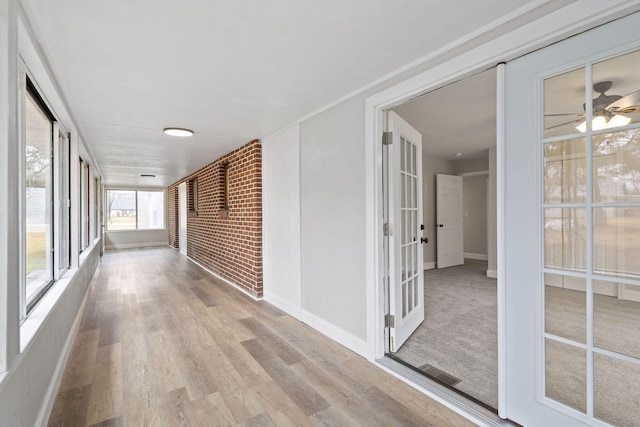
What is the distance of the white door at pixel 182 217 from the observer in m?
8.40

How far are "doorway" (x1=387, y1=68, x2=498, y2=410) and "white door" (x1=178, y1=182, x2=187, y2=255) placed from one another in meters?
6.43

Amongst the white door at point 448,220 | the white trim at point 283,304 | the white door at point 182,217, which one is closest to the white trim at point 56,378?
the white trim at point 283,304

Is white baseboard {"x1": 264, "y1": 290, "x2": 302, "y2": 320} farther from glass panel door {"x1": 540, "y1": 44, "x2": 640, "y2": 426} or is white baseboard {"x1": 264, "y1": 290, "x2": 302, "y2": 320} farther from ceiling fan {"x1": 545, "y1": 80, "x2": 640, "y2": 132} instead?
ceiling fan {"x1": 545, "y1": 80, "x2": 640, "y2": 132}

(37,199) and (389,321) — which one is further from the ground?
(37,199)

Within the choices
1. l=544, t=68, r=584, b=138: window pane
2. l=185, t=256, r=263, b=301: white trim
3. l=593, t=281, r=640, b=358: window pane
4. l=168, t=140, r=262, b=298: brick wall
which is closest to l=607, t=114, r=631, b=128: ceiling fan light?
l=544, t=68, r=584, b=138: window pane

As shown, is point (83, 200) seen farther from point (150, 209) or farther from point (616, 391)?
point (150, 209)

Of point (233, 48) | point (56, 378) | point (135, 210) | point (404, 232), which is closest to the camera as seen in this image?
point (233, 48)

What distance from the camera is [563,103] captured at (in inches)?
57.1

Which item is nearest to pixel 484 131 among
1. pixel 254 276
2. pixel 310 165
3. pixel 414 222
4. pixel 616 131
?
pixel 414 222

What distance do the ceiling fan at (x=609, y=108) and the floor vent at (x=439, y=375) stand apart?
174 centimetres

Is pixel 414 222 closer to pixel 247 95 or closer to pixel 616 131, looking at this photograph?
pixel 616 131

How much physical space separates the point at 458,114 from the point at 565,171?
2.26 m

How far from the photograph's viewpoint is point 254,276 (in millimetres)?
4148

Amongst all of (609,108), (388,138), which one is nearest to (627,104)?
(609,108)
